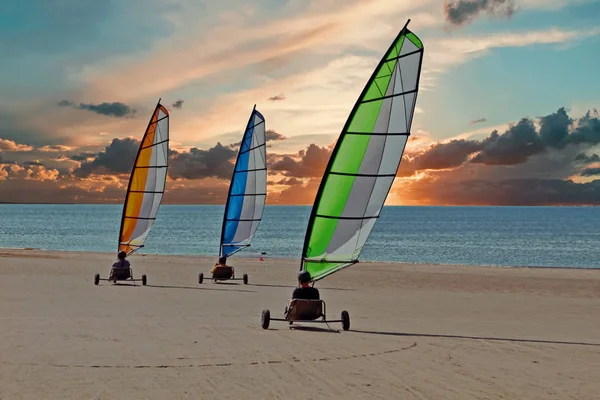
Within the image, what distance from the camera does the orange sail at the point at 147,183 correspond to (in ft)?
95.5

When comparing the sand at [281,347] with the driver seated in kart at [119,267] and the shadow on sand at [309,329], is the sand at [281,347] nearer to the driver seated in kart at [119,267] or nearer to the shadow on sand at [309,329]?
the shadow on sand at [309,329]

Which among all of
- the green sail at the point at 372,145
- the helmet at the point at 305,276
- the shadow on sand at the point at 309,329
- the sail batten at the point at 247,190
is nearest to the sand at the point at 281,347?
the shadow on sand at the point at 309,329

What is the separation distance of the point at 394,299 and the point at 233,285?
6865 millimetres

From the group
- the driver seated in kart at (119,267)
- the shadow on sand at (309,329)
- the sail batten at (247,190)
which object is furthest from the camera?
the sail batten at (247,190)

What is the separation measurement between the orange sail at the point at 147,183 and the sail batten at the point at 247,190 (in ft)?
Result: 9.93

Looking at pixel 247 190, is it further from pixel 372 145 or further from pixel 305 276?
pixel 372 145

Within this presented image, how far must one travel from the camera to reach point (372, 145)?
1348cm

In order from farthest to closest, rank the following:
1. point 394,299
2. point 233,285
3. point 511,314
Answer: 1. point 233,285
2. point 394,299
3. point 511,314

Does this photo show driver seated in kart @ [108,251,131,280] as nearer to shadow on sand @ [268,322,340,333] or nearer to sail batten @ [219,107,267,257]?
sail batten @ [219,107,267,257]

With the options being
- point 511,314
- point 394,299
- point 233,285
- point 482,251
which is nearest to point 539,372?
point 511,314

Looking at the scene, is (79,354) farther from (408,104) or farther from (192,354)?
(408,104)

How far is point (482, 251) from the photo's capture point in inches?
2945

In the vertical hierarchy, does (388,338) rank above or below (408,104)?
below

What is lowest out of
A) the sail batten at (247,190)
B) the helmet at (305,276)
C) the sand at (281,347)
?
the sand at (281,347)
